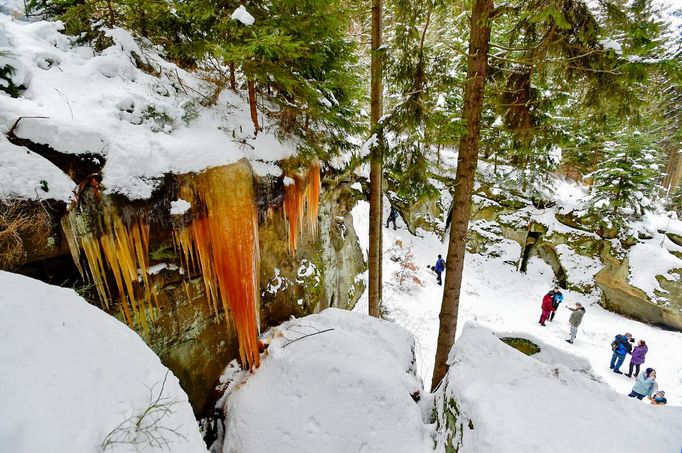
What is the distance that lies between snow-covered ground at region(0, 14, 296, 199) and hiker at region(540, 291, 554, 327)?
11189 mm

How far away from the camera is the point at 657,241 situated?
1318 centimetres

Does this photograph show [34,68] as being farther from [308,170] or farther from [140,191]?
A: [308,170]

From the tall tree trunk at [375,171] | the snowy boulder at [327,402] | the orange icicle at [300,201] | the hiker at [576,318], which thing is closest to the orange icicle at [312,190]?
the orange icicle at [300,201]

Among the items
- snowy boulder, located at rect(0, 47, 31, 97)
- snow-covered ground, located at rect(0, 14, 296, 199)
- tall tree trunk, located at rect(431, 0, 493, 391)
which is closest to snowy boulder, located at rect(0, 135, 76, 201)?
snow-covered ground, located at rect(0, 14, 296, 199)

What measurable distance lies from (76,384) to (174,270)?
317 centimetres

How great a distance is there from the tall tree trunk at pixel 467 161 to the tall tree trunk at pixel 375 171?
1.64m

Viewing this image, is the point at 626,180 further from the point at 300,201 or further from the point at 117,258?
the point at 117,258

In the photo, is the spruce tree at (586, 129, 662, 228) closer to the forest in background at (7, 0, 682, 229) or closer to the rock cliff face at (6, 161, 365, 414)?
the forest in background at (7, 0, 682, 229)

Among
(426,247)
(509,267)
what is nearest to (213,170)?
(426,247)

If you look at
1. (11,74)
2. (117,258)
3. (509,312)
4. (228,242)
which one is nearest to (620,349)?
(509,312)

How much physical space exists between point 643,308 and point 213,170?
16.6 meters

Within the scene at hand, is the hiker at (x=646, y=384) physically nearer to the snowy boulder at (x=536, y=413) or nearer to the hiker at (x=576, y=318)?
the hiker at (x=576, y=318)

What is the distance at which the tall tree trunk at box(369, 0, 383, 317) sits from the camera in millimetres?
6449

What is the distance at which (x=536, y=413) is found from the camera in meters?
3.48
